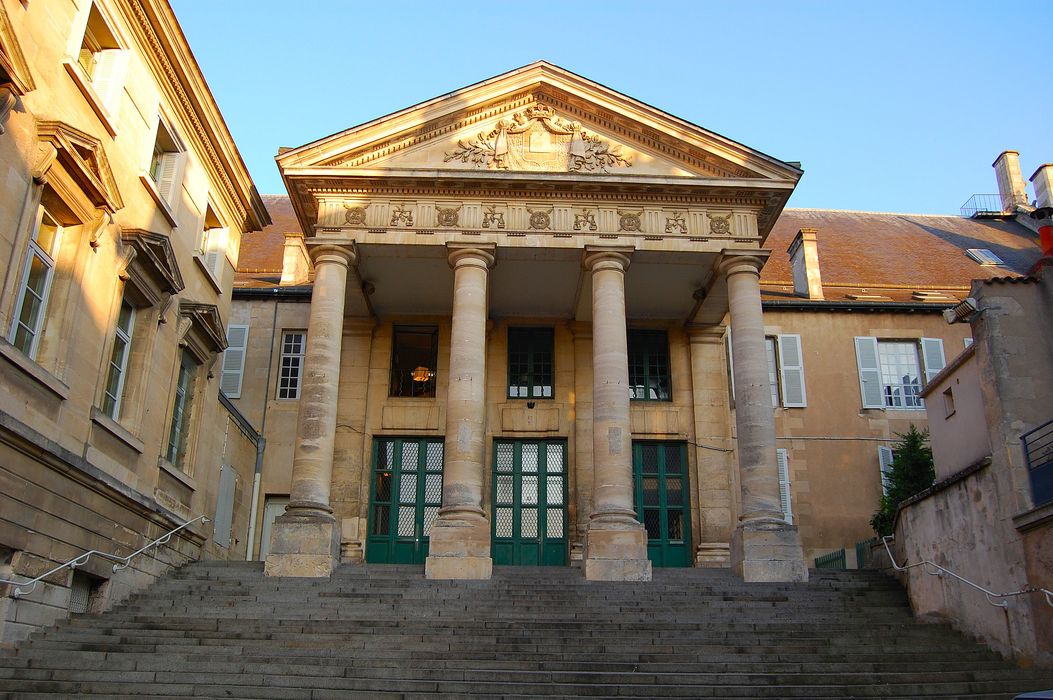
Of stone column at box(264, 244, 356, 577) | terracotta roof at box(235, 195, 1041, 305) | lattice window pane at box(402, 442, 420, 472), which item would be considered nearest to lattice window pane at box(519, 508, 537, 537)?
lattice window pane at box(402, 442, 420, 472)

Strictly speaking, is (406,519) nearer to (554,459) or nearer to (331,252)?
(554,459)

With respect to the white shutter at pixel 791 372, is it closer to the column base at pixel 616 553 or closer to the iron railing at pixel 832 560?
the iron railing at pixel 832 560

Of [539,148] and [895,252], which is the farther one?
[895,252]

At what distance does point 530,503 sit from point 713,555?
4.31m

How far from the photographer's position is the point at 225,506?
20.8 metres

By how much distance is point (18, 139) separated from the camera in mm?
11586

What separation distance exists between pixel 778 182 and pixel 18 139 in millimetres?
14323

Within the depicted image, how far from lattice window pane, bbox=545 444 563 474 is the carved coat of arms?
658 cm

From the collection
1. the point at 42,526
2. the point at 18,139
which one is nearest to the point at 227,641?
the point at 42,526

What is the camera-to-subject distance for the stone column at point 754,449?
16688 mm

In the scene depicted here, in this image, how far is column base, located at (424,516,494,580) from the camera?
1620cm

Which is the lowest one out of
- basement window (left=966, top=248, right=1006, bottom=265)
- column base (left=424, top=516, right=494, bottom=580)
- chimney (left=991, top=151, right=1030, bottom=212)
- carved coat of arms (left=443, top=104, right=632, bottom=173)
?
column base (left=424, top=516, right=494, bottom=580)

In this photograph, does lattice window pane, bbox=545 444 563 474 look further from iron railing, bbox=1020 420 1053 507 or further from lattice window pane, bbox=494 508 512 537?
iron railing, bbox=1020 420 1053 507

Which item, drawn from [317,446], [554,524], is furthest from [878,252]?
[317,446]
